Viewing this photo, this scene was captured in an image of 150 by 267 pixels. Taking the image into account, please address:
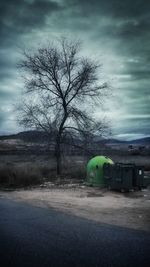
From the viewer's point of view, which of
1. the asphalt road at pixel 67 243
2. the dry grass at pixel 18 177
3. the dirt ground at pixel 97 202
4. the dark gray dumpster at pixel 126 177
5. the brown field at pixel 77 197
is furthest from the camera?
the dry grass at pixel 18 177

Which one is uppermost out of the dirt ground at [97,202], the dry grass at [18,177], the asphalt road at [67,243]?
the dry grass at [18,177]

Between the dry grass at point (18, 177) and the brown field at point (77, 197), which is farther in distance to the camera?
the dry grass at point (18, 177)

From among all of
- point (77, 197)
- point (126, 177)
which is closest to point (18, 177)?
point (77, 197)

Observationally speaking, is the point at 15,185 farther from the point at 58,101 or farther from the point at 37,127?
the point at 58,101

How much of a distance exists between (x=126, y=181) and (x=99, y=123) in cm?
791

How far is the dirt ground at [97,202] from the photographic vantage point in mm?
9406

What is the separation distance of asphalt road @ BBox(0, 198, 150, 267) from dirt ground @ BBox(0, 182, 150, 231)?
0.86 metres

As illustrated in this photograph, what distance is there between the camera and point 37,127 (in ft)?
75.0

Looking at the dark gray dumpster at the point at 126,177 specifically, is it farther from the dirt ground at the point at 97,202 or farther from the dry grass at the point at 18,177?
the dry grass at the point at 18,177

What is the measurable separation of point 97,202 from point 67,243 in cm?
557

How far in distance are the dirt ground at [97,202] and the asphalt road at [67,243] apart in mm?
863

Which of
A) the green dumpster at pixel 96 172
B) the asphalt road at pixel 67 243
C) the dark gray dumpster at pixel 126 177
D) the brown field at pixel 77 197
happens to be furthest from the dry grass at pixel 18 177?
the asphalt road at pixel 67 243

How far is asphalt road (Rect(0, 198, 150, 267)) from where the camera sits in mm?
5801

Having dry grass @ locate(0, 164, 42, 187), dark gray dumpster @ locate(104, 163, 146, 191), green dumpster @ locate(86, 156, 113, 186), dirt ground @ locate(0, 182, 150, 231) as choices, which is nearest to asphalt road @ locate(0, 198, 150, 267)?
dirt ground @ locate(0, 182, 150, 231)
